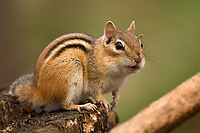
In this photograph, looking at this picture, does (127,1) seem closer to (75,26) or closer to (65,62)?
(75,26)

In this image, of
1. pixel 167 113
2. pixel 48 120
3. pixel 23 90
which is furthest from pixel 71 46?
pixel 167 113

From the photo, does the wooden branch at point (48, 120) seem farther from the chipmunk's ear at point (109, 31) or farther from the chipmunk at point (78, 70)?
the chipmunk's ear at point (109, 31)

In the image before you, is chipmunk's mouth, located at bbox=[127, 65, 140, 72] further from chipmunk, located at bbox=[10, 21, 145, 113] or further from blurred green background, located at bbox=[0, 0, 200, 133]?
blurred green background, located at bbox=[0, 0, 200, 133]

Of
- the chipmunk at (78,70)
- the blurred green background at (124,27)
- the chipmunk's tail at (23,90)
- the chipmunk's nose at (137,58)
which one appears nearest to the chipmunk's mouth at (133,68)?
the chipmunk at (78,70)

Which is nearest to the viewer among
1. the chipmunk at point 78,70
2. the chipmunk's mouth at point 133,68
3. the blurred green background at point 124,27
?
the chipmunk at point 78,70

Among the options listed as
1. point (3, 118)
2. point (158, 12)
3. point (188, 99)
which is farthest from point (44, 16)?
point (188, 99)

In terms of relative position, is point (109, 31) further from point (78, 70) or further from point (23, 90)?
point (23, 90)
